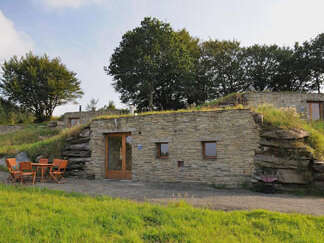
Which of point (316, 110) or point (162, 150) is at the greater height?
point (316, 110)

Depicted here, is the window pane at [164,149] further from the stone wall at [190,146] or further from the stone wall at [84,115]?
the stone wall at [84,115]

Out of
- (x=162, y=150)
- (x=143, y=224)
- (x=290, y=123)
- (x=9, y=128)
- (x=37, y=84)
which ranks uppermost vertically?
(x=37, y=84)

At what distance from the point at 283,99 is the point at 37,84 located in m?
25.1

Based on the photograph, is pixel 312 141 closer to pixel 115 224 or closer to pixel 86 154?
pixel 115 224

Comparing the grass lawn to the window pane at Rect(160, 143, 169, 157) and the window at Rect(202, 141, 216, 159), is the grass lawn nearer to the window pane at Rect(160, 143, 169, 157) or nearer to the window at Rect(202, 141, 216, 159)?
the window at Rect(202, 141, 216, 159)

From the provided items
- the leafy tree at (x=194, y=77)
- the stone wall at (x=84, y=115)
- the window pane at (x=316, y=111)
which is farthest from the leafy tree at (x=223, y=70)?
the stone wall at (x=84, y=115)

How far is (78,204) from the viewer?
596 cm

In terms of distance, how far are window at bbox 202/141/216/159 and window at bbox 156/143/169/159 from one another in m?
1.71

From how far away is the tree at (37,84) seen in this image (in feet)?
88.1

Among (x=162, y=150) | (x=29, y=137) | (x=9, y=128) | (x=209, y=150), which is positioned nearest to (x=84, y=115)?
(x=29, y=137)

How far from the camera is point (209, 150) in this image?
10320 millimetres

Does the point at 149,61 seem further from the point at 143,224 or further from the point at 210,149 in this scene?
the point at 143,224

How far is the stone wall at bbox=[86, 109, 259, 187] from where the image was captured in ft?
31.5

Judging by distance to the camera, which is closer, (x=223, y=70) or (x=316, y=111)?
(x=316, y=111)
